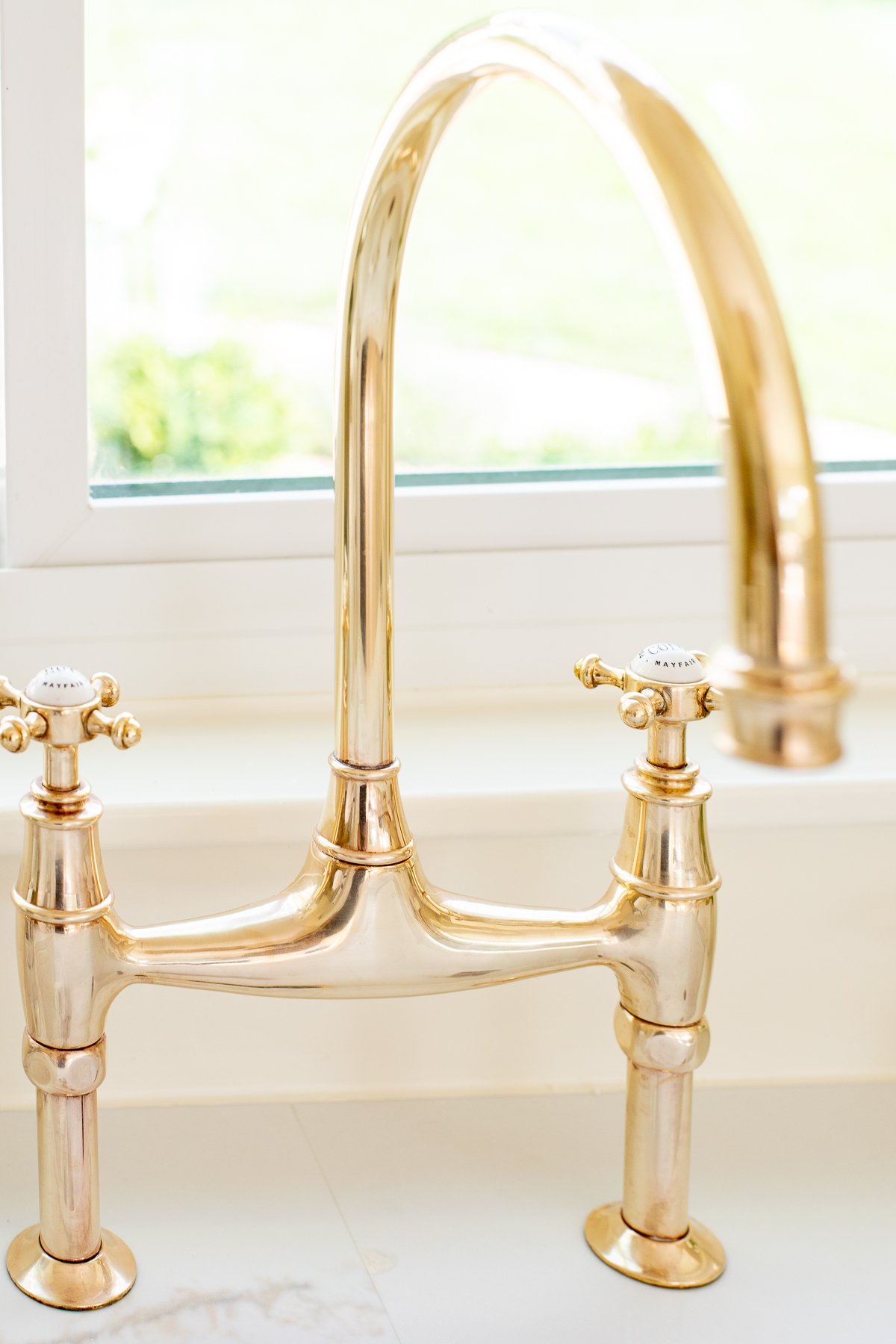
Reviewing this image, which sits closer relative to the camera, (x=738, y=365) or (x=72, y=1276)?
(x=738, y=365)

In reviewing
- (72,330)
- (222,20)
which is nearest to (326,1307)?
(72,330)

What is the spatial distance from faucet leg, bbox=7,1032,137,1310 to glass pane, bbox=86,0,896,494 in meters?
0.36

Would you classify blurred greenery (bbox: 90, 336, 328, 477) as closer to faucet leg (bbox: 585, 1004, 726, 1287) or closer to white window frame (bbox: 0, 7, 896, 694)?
white window frame (bbox: 0, 7, 896, 694)

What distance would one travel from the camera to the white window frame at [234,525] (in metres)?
0.73

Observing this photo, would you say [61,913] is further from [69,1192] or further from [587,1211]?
[587,1211]

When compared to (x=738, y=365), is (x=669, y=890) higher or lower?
lower

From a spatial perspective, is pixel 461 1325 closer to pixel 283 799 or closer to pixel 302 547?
pixel 283 799

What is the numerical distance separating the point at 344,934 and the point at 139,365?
40 cm

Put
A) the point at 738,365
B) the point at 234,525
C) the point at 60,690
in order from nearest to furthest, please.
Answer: the point at 738,365 → the point at 60,690 → the point at 234,525

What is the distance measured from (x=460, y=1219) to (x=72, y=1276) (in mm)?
175

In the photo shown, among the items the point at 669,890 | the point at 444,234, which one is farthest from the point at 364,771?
the point at 444,234

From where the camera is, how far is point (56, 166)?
0.73 metres

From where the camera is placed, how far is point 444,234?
80cm

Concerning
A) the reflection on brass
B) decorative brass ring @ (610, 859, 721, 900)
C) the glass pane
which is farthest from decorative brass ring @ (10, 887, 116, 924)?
the glass pane
